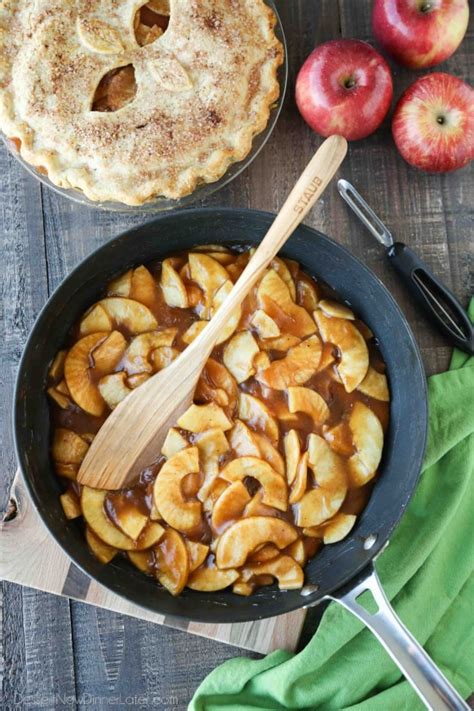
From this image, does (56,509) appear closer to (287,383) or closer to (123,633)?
(123,633)

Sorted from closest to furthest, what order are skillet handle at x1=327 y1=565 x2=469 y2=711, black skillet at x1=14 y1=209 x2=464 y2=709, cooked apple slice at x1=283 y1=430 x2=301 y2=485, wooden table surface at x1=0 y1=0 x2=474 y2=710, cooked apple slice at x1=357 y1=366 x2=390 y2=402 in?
skillet handle at x1=327 y1=565 x2=469 y2=711, black skillet at x1=14 y1=209 x2=464 y2=709, cooked apple slice at x1=283 y1=430 x2=301 y2=485, cooked apple slice at x1=357 y1=366 x2=390 y2=402, wooden table surface at x1=0 y1=0 x2=474 y2=710

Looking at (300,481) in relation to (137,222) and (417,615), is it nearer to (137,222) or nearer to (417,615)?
(417,615)

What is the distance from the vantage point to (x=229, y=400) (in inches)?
79.3

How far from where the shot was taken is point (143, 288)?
2.07m

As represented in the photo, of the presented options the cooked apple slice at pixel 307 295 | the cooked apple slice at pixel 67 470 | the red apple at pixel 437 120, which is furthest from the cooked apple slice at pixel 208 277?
the red apple at pixel 437 120

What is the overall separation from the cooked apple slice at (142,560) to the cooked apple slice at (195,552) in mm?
108

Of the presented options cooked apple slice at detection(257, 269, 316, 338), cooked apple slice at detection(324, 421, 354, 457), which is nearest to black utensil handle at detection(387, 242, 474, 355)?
cooked apple slice at detection(257, 269, 316, 338)

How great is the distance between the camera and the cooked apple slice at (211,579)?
6.48 feet

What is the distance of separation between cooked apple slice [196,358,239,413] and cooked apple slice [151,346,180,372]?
0.09 m

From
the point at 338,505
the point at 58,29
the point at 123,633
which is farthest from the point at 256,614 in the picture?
the point at 58,29

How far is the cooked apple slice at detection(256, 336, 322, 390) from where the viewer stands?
6.56 ft

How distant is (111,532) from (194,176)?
94 cm

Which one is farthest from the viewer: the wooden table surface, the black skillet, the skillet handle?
the wooden table surface

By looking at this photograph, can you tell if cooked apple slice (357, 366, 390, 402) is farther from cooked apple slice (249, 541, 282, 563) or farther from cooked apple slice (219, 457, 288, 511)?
cooked apple slice (249, 541, 282, 563)
